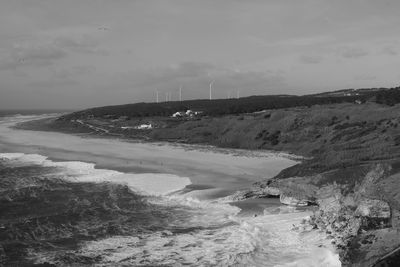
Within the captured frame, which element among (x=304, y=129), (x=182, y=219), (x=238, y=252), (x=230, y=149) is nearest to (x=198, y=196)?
(x=182, y=219)

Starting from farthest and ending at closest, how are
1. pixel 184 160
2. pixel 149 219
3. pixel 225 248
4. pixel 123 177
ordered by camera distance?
pixel 184 160
pixel 123 177
pixel 149 219
pixel 225 248

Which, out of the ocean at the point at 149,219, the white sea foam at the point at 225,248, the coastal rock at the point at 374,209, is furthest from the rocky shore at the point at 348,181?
the white sea foam at the point at 225,248

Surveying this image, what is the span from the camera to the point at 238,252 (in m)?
18.4

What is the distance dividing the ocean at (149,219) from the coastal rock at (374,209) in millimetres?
1804

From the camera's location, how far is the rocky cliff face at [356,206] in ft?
51.2

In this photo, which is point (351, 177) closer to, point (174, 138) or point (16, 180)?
point (16, 180)

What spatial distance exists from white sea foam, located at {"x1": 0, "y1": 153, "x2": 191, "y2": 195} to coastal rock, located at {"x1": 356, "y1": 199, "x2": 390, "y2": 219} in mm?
14893

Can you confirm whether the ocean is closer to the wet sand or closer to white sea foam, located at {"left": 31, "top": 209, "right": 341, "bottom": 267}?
white sea foam, located at {"left": 31, "top": 209, "right": 341, "bottom": 267}

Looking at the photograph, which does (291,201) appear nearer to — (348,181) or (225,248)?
(348,181)

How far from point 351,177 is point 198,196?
951cm

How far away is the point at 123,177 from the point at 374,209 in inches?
910

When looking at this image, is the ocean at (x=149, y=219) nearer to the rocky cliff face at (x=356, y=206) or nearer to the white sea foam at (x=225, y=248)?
the white sea foam at (x=225, y=248)

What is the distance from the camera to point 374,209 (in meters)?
18.2

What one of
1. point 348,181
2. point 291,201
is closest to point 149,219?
point 291,201
